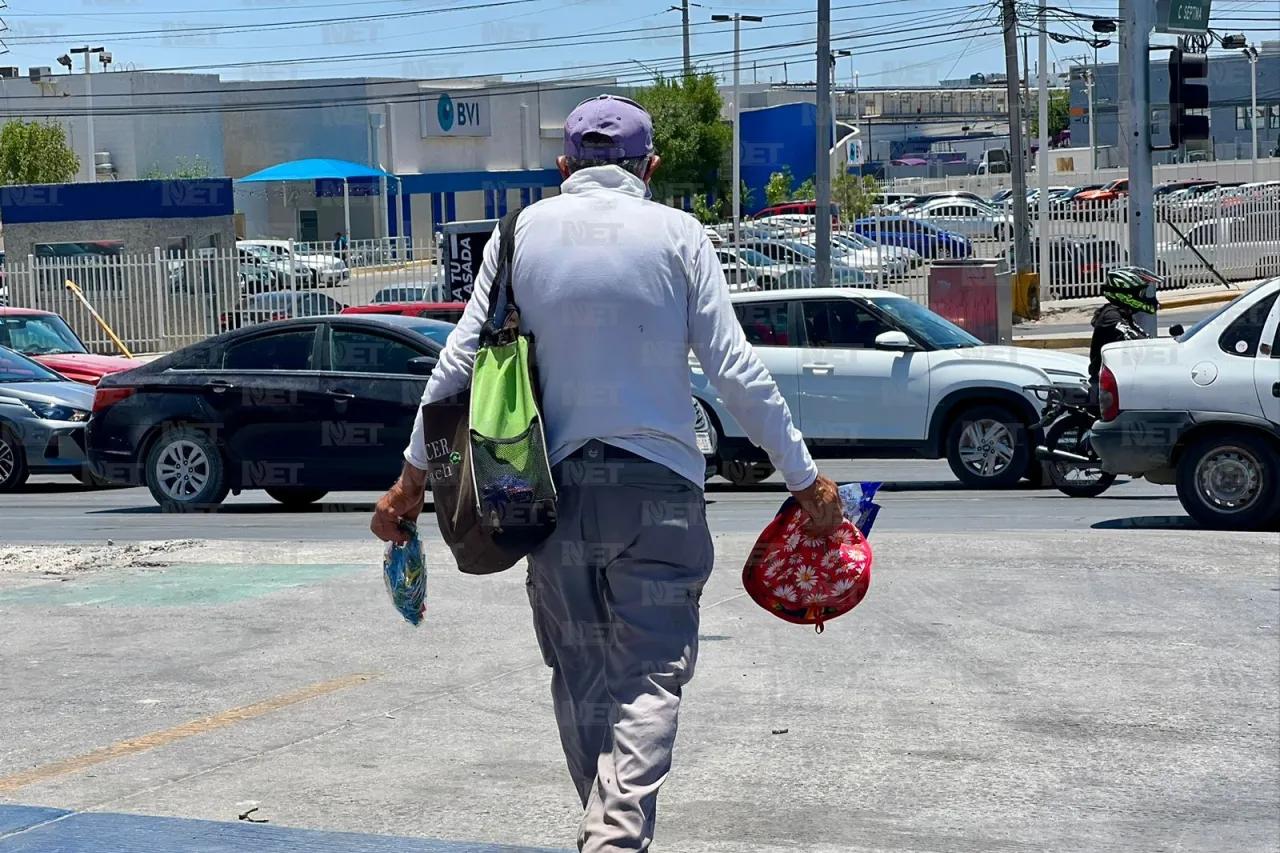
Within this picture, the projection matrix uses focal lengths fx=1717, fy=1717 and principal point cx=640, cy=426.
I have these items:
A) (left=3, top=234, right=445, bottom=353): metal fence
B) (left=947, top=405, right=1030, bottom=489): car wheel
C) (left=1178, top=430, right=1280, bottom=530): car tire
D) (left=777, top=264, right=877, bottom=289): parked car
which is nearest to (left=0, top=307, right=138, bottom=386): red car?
(left=3, top=234, right=445, bottom=353): metal fence

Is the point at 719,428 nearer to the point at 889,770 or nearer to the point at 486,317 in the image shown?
the point at 889,770

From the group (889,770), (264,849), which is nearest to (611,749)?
(264,849)

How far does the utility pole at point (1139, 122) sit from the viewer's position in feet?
55.9

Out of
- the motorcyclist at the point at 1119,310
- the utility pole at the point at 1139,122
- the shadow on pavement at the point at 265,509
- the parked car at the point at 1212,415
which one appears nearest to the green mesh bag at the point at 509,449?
the parked car at the point at 1212,415

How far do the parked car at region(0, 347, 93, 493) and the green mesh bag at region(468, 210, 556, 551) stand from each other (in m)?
12.2

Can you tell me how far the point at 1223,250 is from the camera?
1362 inches

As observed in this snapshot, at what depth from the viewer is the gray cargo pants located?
12.8 feet

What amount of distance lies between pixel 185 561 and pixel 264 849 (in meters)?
5.00

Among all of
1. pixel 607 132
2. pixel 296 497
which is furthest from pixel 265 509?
pixel 607 132

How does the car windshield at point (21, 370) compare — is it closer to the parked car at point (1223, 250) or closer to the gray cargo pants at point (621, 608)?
the gray cargo pants at point (621, 608)

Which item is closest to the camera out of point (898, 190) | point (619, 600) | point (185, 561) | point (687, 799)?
point (619, 600)

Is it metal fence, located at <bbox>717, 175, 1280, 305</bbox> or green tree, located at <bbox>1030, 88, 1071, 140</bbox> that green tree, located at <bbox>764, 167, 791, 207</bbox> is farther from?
green tree, located at <bbox>1030, 88, 1071, 140</bbox>

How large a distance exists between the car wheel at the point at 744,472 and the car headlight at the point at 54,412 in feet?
Answer: 19.1

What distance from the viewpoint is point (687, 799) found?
5363mm
